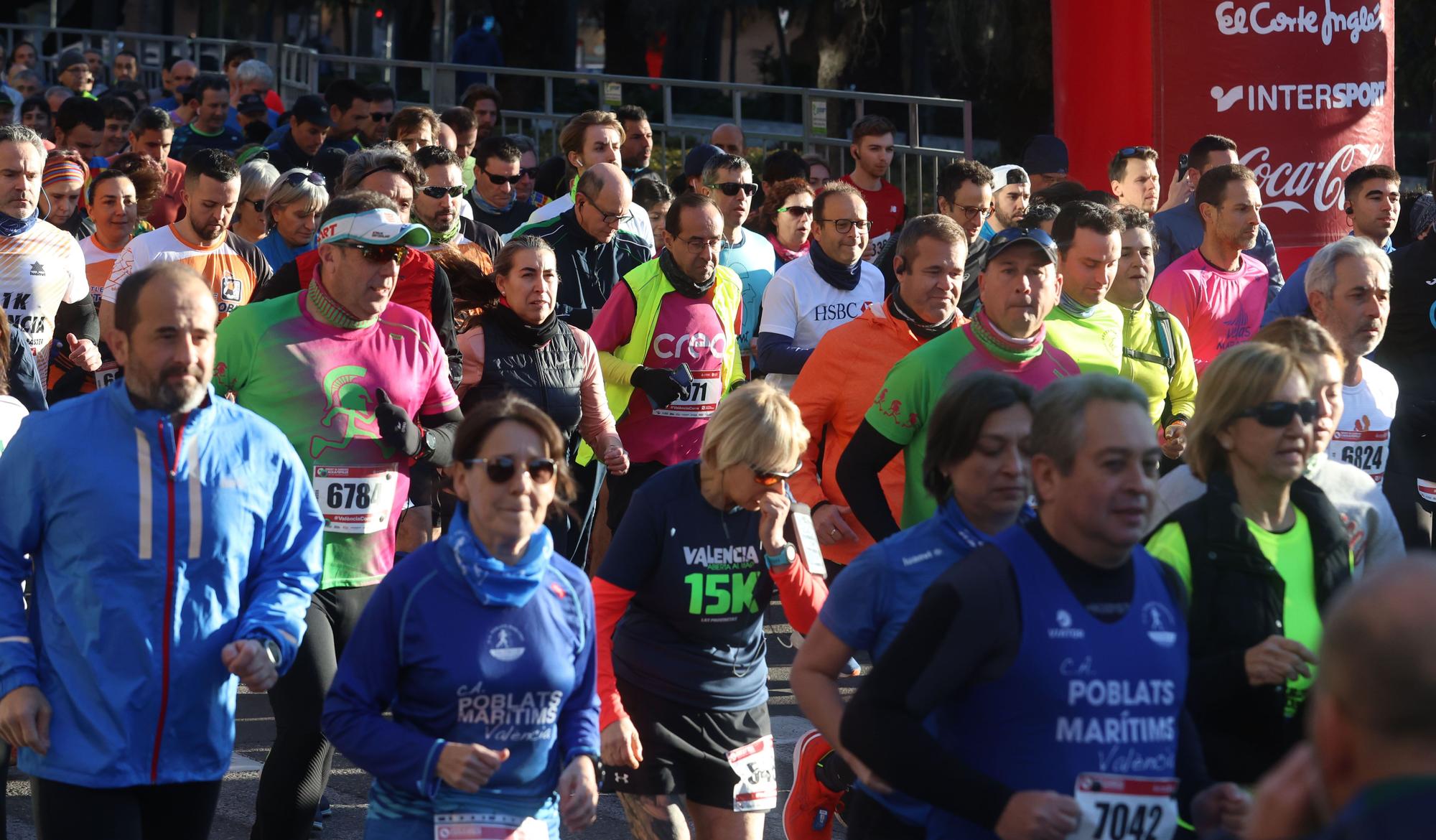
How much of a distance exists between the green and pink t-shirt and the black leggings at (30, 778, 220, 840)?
3.76 ft

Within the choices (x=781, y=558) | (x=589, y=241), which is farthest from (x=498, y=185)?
(x=781, y=558)

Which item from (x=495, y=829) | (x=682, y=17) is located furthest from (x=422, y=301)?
(x=682, y=17)

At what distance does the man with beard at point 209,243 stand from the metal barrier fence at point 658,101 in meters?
7.01

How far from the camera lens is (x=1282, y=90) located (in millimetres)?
10406

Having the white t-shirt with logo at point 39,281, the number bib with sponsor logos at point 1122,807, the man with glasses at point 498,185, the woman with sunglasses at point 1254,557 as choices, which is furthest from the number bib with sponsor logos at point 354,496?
the man with glasses at point 498,185

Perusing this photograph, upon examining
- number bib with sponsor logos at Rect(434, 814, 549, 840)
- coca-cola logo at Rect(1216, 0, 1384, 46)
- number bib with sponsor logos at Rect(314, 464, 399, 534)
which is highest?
coca-cola logo at Rect(1216, 0, 1384, 46)

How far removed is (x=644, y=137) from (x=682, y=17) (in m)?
10.9

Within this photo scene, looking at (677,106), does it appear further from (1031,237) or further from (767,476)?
(767,476)

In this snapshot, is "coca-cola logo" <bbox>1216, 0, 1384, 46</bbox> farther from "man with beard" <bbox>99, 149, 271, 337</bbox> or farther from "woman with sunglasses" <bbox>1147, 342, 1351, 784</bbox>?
"woman with sunglasses" <bbox>1147, 342, 1351, 784</bbox>

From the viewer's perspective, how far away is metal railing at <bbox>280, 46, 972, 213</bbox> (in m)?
13.9

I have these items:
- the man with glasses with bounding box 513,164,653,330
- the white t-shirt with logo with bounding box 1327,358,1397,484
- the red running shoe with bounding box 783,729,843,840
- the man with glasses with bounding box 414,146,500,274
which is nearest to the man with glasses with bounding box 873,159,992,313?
the man with glasses with bounding box 513,164,653,330

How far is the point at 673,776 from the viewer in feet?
14.8

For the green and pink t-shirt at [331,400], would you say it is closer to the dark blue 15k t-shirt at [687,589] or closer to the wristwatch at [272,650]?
the dark blue 15k t-shirt at [687,589]

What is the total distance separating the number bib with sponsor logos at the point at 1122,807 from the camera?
9.93 ft
